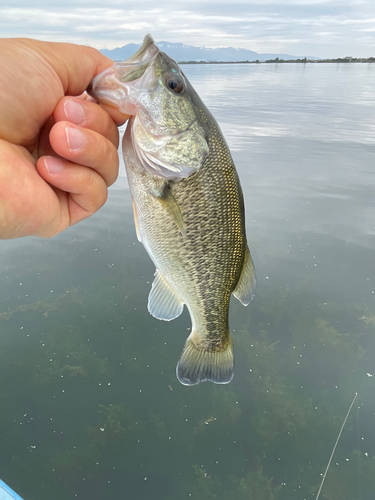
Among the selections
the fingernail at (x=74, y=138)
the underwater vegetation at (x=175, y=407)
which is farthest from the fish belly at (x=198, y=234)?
the underwater vegetation at (x=175, y=407)

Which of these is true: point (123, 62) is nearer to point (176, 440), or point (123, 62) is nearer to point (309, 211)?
point (176, 440)

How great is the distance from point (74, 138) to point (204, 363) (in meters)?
1.46

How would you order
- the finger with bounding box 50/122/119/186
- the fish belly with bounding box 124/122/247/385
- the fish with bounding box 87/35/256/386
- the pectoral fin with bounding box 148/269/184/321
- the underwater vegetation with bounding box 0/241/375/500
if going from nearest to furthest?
the finger with bounding box 50/122/119/186, the fish with bounding box 87/35/256/386, the fish belly with bounding box 124/122/247/385, the pectoral fin with bounding box 148/269/184/321, the underwater vegetation with bounding box 0/241/375/500

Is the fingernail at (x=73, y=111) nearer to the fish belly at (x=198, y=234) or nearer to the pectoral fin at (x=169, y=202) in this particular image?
the fish belly at (x=198, y=234)

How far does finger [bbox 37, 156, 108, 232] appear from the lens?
151 centimetres

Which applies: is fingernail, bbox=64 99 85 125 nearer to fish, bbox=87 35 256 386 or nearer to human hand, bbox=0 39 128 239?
human hand, bbox=0 39 128 239

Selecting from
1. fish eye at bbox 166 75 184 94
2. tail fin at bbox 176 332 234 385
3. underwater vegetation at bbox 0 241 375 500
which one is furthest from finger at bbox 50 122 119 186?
underwater vegetation at bbox 0 241 375 500

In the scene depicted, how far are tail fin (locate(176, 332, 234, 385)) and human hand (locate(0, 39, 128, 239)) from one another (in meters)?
1.10

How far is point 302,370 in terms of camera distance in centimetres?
336

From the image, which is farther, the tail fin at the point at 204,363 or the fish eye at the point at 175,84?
the tail fin at the point at 204,363

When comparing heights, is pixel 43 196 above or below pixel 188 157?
below

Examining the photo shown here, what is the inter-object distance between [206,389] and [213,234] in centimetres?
216

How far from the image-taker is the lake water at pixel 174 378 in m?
2.61

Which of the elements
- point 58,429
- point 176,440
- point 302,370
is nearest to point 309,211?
point 302,370
